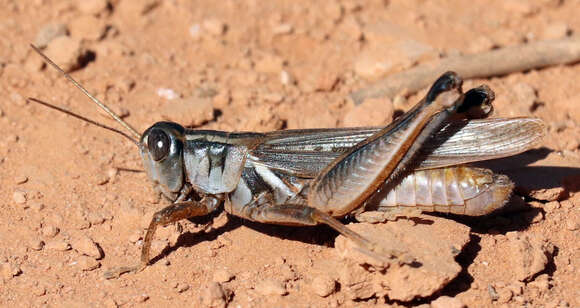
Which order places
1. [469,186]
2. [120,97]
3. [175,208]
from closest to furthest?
[469,186], [175,208], [120,97]

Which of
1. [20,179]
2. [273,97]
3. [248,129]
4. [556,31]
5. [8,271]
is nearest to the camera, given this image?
[8,271]

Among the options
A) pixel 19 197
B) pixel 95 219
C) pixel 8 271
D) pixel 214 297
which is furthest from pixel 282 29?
pixel 8 271

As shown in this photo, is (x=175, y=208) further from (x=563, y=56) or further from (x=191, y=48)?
(x=563, y=56)

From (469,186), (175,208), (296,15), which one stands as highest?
(296,15)

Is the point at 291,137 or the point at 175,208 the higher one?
the point at 291,137

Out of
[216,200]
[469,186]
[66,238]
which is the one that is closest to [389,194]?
[469,186]

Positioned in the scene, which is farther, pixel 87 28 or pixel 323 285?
pixel 87 28

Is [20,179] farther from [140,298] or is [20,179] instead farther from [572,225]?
[572,225]

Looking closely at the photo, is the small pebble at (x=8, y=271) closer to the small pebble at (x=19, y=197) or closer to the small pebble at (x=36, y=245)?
the small pebble at (x=36, y=245)
